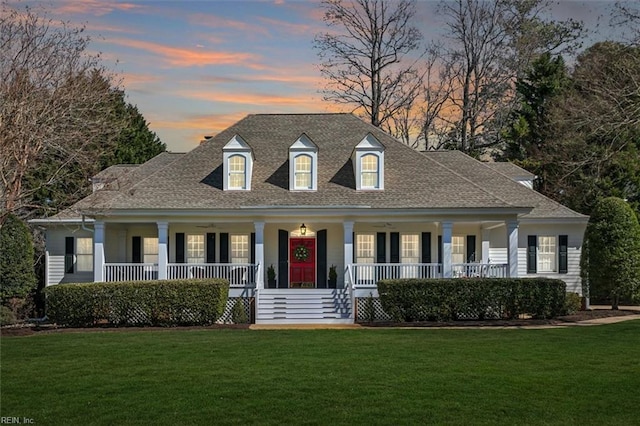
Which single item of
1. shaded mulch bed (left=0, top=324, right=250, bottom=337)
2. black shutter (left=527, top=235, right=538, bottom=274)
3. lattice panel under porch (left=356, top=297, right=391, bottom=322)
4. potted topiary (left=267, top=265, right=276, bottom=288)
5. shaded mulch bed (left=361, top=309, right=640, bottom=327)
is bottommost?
shaded mulch bed (left=0, top=324, right=250, bottom=337)

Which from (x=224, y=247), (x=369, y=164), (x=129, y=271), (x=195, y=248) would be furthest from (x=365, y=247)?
(x=129, y=271)

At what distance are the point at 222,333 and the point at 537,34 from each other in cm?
3318

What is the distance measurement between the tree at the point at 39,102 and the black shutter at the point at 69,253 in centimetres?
435

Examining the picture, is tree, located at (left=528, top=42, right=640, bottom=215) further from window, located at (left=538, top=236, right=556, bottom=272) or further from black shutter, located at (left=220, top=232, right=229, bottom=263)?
black shutter, located at (left=220, top=232, right=229, bottom=263)

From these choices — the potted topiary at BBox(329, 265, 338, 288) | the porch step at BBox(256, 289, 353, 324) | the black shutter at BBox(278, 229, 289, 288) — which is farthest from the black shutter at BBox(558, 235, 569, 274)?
the black shutter at BBox(278, 229, 289, 288)

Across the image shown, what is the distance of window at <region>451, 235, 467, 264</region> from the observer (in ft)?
95.9

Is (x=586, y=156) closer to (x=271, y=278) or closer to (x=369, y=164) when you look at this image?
(x=369, y=164)

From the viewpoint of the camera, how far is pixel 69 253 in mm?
29422

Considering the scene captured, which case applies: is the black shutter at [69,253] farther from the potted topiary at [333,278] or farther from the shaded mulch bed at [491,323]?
the shaded mulch bed at [491,323]

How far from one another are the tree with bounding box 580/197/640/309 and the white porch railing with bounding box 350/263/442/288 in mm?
6905

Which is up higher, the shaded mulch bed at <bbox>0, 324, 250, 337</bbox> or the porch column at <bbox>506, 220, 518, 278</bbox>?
the porch column at <bbox>506, 220, 518, 278</bbox>

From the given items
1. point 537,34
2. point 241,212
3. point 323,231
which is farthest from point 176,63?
point 537,34

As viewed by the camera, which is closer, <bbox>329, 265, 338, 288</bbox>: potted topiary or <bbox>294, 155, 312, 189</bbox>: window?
<bbox>294, 155, 312, 189</bbox>: window

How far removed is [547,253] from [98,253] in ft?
57.4
